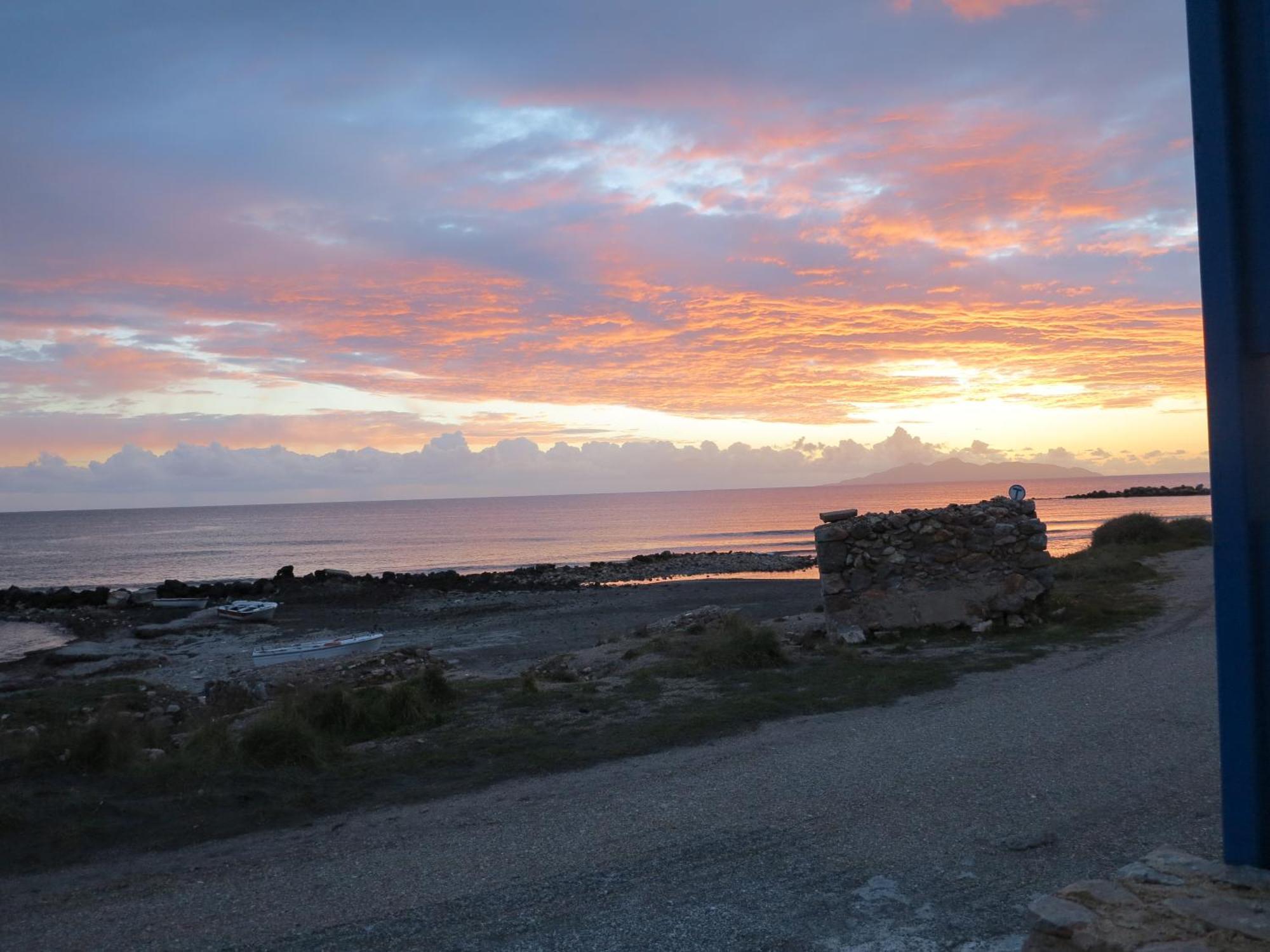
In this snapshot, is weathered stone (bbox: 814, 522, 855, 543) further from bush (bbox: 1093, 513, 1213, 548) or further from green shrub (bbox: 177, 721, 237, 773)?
bush (bbox: 1093, 513, 1213, 548)

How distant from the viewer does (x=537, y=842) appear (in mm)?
6332

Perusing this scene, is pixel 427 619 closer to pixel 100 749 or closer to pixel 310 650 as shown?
pixel 310 650

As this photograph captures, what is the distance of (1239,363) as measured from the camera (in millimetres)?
4203

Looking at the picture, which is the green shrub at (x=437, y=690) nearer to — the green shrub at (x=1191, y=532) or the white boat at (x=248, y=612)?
the white boat at (x=248, y=612)

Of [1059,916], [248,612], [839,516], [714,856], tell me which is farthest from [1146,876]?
[248,612]

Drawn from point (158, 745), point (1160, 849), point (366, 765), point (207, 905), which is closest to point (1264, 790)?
point (1160, 849)

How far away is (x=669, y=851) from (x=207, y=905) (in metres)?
2.77

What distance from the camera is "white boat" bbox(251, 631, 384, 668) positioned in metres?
21.0

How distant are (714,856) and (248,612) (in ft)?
90.8

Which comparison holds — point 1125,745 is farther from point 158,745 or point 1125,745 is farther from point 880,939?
point 158,745

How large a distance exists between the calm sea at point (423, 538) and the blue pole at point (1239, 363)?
37.4m

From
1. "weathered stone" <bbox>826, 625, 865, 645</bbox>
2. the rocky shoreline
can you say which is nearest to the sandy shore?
the rocky shoreline

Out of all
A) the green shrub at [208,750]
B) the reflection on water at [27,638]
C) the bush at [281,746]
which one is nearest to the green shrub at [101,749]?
the green shrub at [208,750]

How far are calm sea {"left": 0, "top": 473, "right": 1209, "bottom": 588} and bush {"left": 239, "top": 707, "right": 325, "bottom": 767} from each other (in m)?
36.2
